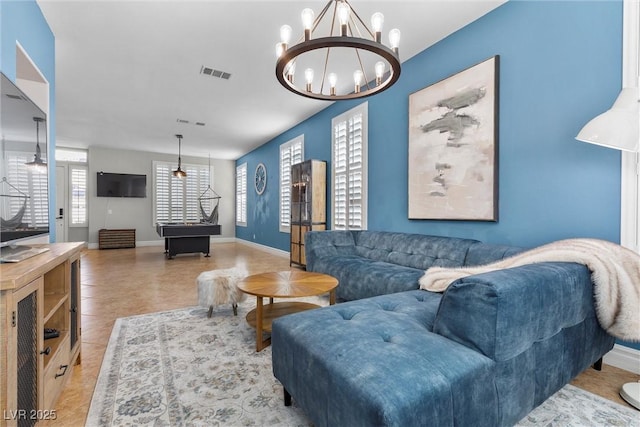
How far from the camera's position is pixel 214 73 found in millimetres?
3838

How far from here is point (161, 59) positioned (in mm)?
3467

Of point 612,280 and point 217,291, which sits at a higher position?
point 612,280

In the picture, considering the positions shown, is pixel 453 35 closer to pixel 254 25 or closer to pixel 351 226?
pixel 254 25

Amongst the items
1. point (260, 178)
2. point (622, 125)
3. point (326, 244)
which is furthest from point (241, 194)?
point (622, 125)

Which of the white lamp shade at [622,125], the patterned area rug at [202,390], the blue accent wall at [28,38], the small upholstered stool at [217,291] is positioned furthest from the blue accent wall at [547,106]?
the blue accent wall at [28,38]

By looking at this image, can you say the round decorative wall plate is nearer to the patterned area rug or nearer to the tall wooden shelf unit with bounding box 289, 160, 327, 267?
the tall wooden shelf unit with bounding box 289, 160, 327, 267

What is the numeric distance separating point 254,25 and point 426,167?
90.2 inches

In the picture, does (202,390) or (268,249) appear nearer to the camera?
(202,390)

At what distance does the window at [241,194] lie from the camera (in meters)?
8.98

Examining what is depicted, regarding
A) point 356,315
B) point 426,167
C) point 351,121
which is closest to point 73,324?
point 356,315

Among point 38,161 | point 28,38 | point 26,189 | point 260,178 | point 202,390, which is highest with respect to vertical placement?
point 28,38

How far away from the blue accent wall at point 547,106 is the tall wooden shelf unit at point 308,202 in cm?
197

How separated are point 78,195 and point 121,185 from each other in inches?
44.8

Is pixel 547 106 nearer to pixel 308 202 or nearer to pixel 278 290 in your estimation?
pixel 278 290
